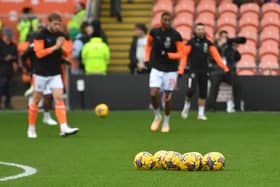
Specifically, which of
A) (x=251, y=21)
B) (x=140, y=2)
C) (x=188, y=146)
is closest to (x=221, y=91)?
(x=251, y=21)

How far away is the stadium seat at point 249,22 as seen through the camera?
2932cm

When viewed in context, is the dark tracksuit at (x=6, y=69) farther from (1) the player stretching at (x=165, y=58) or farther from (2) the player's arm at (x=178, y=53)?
(2) the player's arm at (x=178, y=53)

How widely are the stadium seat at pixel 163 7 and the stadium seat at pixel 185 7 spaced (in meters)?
0.22

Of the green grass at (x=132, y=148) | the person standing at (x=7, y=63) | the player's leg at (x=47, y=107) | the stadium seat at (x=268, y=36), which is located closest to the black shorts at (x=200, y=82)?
the green grass at (x=132, y=148)

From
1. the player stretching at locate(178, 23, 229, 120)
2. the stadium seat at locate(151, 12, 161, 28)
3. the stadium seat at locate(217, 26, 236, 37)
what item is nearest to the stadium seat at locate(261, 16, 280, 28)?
the stadium seat at locate(217, 26, 236, 37)

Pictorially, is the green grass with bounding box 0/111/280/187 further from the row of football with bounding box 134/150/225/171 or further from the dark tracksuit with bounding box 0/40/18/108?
the dark tracksuit with bounding box 0/40/18/108

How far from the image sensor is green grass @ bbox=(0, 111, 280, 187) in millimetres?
11047

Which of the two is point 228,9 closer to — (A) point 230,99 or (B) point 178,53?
(A) point 230,99

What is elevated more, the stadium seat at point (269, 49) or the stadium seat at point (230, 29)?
the stadium seat at point (230, 29)

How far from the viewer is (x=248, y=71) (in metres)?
27.5

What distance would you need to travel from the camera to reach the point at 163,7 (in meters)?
30.3

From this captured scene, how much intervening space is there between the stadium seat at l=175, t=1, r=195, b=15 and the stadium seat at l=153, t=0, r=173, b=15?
0.72 feet

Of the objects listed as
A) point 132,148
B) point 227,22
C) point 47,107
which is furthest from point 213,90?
point 132,148

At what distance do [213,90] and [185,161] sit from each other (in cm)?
1504
